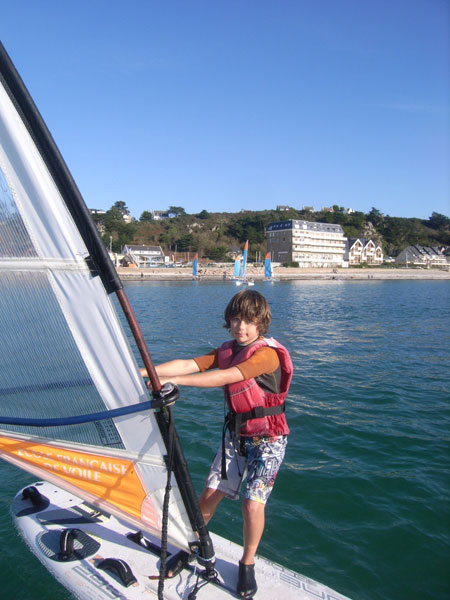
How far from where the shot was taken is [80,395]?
2.68 m

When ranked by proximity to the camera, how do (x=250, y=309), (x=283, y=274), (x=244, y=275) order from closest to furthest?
(x=250, y=309), (x=244, y=275), (x=283, y=274)

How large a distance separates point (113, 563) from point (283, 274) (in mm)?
89756

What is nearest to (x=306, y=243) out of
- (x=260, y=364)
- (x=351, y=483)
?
(x=351, y=483)

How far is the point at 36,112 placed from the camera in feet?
7.33

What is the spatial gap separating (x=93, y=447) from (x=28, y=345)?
0.77m

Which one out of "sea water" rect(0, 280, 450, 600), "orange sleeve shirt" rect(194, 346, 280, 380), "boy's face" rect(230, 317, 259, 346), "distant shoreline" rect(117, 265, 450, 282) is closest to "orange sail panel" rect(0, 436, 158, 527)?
"orange sleeve shirt" rect(194, 346, 280, 380)

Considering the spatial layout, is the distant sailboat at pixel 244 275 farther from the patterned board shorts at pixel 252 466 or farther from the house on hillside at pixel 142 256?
the patterned board shorts at pixel 252 466

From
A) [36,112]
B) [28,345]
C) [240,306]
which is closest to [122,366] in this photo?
[28,345]

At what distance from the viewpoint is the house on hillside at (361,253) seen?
132 m

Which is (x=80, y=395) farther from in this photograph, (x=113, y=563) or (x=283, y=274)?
(x=283, y=274)

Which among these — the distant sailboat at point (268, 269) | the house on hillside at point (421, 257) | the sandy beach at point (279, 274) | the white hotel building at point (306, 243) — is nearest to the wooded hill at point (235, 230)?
the white hotel building at point (306, 243)

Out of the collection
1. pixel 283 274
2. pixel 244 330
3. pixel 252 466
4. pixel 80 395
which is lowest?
pixel 283 274

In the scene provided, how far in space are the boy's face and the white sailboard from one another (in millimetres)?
697

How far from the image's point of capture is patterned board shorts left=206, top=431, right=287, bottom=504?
295 centimetres
